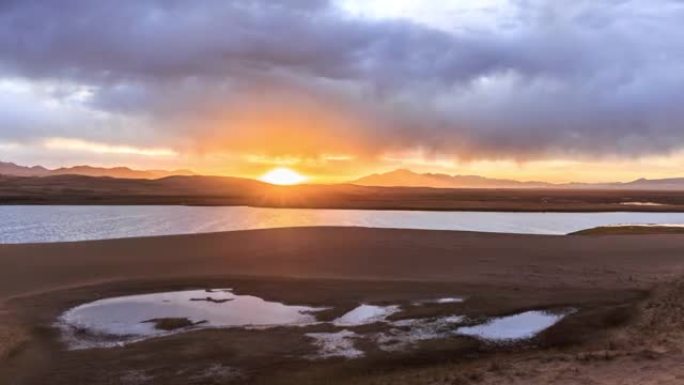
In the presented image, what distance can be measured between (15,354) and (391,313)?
344 inches

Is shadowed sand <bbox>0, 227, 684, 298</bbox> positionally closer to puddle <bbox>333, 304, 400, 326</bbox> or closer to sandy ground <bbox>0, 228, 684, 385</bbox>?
sandy ground <bbox>0, 228, 684, 385</bbox>

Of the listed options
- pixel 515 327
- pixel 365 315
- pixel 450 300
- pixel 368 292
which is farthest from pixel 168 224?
pixel 515 327

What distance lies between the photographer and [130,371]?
11461mm

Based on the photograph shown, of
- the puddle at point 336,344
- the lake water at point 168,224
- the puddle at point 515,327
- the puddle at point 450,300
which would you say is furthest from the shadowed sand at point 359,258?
the lake water at point 168,224

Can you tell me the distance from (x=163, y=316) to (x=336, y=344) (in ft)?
17.6

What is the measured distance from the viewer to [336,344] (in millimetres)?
13250

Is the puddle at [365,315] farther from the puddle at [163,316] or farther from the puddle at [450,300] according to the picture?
the puddle at [450,300]

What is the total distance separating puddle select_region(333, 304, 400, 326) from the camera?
1532 cm

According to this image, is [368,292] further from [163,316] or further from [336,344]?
[163,316]

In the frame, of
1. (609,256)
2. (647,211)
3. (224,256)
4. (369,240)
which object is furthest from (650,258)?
(647,211)

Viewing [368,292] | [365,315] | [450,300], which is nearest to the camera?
[365,315]

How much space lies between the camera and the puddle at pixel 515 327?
14.0m

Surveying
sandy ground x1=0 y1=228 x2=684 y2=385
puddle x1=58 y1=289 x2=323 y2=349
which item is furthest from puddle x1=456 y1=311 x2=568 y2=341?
puddle x1=58 y1=289 x2=323 y2=349

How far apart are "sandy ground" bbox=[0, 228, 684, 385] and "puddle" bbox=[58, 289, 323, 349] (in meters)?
0.68
